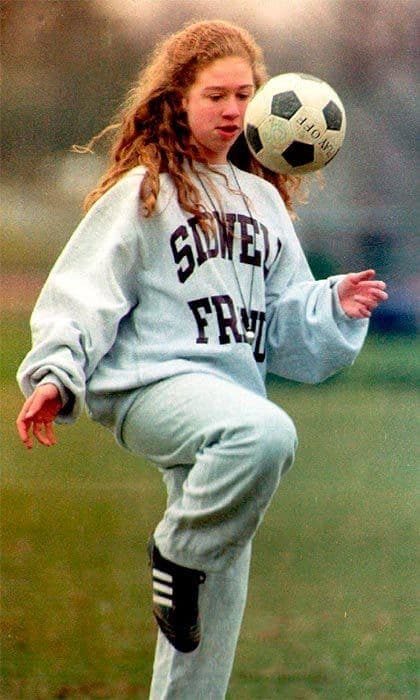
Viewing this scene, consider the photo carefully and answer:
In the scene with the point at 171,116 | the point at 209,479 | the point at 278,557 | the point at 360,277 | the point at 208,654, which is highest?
Answer: the point at 171,116

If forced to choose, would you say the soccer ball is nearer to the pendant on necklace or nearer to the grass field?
the pendant on necklace

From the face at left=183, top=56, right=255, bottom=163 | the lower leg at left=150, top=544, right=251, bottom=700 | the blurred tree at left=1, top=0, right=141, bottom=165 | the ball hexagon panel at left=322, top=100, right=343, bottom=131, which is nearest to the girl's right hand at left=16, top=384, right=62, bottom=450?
the lower leg at left=150, top=544, right=251, bottom=700

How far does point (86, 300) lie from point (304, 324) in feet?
1.64

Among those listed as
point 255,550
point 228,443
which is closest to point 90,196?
point 228,443

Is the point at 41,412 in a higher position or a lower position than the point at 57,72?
lower

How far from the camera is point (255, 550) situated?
371cm

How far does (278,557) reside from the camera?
3.69m

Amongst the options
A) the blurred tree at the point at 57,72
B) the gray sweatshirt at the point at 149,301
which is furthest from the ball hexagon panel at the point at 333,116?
the blurred tree at the point at 57,72

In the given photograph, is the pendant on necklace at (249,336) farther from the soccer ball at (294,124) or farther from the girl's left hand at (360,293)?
the soccer ball at (294,124)

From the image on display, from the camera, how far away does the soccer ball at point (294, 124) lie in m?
3.13

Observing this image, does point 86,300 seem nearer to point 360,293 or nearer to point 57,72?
point 360,293

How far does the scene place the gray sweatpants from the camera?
291cm

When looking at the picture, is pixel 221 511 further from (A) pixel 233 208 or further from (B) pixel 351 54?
(B) pixel 351 54

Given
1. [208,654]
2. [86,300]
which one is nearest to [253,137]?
[86,300]
